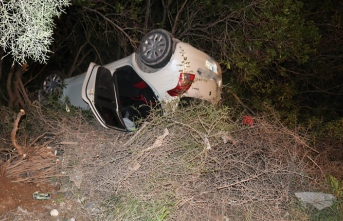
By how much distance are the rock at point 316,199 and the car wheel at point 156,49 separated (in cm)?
279

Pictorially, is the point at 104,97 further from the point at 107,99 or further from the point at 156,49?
the point at 156,49

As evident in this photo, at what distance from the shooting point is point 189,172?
14.6 ft

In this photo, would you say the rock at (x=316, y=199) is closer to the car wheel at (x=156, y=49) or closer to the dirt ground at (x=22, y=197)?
the car wheel at (x=156, y=49)

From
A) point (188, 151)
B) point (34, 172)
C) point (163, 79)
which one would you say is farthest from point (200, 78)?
point (34, 172)

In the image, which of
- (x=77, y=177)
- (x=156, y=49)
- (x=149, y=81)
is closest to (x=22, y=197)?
(x=77, y=177)

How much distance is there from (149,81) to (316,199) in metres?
3.03

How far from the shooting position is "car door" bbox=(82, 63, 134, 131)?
257 inches

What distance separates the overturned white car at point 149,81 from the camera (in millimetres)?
5875

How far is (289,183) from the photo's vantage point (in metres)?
5.00

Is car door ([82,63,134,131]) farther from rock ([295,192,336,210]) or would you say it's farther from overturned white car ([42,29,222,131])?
rock ([295,192,336,210])

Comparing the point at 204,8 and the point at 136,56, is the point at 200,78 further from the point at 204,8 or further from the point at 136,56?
the point at 204,8

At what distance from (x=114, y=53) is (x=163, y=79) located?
20.0 feet

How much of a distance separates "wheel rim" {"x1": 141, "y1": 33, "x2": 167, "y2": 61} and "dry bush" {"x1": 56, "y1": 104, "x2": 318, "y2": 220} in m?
1.25

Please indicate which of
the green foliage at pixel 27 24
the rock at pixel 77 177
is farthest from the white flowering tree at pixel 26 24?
the rock at pixel 77 177
